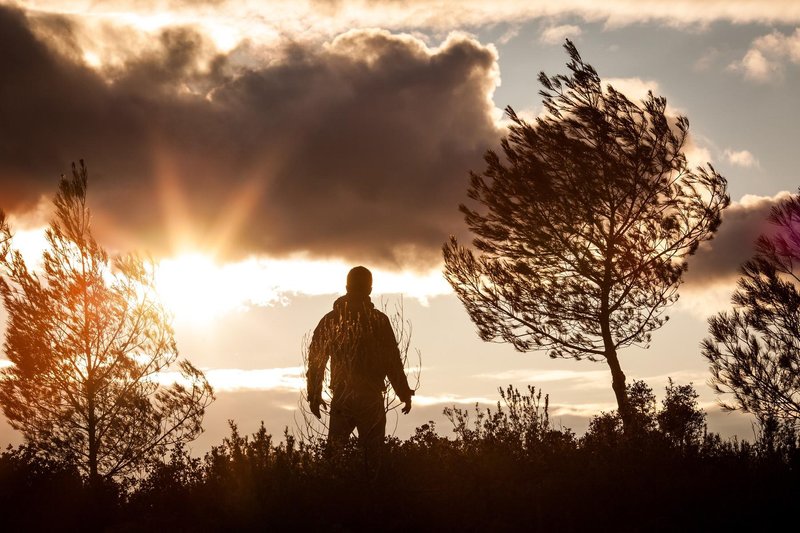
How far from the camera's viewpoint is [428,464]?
9.17 meters

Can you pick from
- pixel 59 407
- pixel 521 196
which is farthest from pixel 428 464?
pixel 59 407

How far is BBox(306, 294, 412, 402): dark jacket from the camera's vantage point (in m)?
9.31

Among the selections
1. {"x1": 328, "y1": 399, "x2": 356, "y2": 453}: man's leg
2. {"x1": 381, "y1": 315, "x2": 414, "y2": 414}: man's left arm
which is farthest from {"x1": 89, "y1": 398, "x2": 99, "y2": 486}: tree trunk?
{"x1": 381, "y1": 315, "x2": 414, "y2": 414}: man's left arm

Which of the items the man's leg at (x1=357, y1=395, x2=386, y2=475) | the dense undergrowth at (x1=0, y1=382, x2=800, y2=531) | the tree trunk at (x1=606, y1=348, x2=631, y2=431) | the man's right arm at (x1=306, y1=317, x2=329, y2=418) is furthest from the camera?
the tree trunk at (x1=606, y1=348, x2=631, y2=431)

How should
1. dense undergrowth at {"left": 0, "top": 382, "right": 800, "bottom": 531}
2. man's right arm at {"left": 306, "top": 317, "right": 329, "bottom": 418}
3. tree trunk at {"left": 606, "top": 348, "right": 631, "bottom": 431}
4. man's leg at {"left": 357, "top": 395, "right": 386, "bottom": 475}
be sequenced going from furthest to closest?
tree trunk at {"left": 606, "top": 348, "right": 631, "bottom": 431}
man's right arm at {"left": 306, "top": 317, "right": 329, "bottom": 418}
man's leg at {"left": 357, "top": 395, "right": 386, "bottom": 475}
dense undergrowth at {"left": 0, "top": 382, "right": 800, "bottom": 531}

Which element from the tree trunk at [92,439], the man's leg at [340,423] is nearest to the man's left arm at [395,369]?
the man's leg at [340,423]

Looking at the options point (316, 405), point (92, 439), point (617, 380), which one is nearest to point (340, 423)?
point (316, 405)

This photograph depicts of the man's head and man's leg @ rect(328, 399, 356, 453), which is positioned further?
the man's head

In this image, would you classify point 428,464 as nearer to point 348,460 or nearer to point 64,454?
point 348,460

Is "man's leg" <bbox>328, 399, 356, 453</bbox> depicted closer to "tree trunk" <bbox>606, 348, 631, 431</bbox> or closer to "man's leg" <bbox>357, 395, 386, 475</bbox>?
"man's leg" <bbox>357, 395, 386, 475</bbox>

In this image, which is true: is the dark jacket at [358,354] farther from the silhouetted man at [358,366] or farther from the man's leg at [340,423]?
the man's leg at [340,423]

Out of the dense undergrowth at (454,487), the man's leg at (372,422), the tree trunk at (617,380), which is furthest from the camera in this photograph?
the tree trunk at (617,380)

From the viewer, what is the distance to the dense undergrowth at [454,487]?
7.42 m

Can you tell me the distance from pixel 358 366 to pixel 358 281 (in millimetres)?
1054
